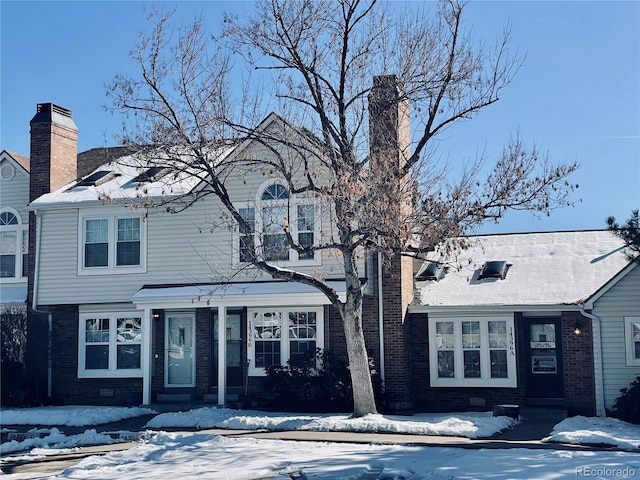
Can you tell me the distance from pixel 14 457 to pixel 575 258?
14.1 meters

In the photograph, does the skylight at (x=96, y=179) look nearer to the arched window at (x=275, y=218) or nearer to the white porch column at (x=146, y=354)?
the white porch column at (x=146, y=354)

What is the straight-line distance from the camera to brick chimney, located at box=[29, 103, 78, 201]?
22.1m

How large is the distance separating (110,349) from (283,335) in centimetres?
509

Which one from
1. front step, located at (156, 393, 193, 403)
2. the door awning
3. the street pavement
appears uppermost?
the door awning

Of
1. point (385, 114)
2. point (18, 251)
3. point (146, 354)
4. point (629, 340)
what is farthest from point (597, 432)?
point (18, 251)

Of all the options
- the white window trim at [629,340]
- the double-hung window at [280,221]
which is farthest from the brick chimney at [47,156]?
the white window trim at [629,340]

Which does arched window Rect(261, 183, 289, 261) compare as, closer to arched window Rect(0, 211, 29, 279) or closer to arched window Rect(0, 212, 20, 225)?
arched window Rect(0, 211, 29, 279)

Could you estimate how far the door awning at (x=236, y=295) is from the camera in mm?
18656

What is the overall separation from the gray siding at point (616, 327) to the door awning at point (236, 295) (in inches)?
232

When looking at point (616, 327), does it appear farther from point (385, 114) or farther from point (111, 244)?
point (111, 244)

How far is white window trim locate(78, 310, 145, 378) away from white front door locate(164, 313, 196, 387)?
30.1 inches

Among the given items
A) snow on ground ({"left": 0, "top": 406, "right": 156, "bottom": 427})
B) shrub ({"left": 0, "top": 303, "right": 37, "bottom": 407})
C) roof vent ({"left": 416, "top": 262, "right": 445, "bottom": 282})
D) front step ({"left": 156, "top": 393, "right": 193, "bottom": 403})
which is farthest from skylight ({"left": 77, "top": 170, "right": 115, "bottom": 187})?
roof vent ({"left": 416, "top": 262, "right": 445, "bottom": 282})

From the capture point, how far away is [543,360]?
61.4 ft

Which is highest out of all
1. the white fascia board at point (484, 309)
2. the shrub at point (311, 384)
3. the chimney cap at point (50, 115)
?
the chimney cap at point (50, 115)
